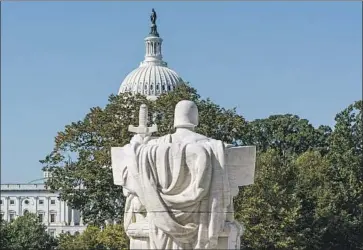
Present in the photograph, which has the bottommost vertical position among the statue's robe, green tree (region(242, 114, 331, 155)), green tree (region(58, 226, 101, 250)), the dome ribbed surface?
the statue's robe

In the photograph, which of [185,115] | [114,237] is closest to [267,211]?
[114,237]

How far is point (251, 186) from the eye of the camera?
47156 millimetres

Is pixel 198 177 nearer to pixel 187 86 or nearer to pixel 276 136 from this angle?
pixel 187 86

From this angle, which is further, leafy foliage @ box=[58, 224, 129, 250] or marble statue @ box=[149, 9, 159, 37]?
marble statue @ box=[149, 9, 159, 37]

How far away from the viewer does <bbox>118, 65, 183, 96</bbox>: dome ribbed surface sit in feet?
354

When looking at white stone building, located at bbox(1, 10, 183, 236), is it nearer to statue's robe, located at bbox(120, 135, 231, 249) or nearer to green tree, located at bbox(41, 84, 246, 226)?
green tree, located at bbox(41, 84, 246, 226)

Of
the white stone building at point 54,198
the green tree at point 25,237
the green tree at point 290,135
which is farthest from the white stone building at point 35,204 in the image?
the green tree at point 290,135

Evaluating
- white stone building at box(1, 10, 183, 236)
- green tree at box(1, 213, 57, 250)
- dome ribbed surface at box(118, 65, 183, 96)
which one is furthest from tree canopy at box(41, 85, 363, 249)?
white stone building at box(1, 10, 183, 236)

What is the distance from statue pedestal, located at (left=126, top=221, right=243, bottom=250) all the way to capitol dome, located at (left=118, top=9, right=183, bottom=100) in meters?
83.0

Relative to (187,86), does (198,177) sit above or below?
below

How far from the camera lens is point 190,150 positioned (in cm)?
1656

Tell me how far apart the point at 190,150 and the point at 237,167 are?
39.4 inches

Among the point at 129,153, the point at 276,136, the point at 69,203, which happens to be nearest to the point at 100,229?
the point at 69,203

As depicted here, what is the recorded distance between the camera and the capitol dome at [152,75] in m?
106
